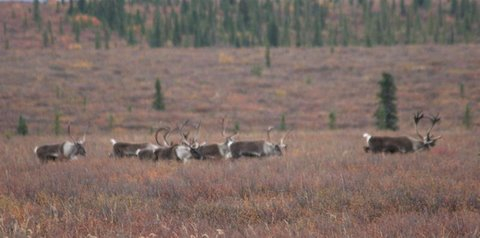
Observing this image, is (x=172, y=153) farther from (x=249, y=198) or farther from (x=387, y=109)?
(x=387, y=109)

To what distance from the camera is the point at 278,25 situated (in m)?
121

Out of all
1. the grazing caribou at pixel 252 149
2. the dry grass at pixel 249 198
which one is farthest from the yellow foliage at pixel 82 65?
the dry grass at pixel 249 198

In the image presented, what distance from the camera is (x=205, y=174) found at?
10.6 metres

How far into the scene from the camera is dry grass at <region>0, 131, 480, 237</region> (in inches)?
246

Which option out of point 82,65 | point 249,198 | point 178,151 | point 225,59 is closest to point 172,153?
point 178,151

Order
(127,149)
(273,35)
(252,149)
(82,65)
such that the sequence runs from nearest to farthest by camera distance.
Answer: (252,149) < (127,149) < (82,65) < (273,35)

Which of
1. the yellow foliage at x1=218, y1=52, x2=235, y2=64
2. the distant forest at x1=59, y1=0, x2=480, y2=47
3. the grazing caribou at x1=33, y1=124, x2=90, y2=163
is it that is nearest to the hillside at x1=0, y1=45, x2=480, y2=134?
the yellow foliage at x1=218, y1=52, x2=235, y2=64

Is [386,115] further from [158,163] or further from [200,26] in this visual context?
[200,26]

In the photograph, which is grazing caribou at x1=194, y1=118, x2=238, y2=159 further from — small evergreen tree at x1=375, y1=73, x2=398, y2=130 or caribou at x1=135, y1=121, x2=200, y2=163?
small evergreen tree at x1=375, y1=73, x2=398, y2=130

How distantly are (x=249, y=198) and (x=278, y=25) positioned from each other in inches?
4541

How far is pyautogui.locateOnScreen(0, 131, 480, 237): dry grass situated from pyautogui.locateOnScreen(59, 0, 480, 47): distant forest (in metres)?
79.7

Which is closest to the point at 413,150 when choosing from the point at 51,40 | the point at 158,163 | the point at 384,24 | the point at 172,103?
the point at 158,163

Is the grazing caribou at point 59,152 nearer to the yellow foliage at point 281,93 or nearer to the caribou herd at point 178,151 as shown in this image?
the caribou herd at point 178,151

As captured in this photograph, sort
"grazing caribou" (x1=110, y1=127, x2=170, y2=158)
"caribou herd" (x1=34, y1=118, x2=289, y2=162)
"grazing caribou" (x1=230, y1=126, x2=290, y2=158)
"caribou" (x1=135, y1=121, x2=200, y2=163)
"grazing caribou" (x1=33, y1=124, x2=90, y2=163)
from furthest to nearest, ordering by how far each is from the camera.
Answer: "grazing caribou" (x1=110, y1=127, x2=170, y2=158) → "grazing caribou" (x1=230, y1=126, x2=290, y2=158) → "grazing caribou" (x1=33, y1=124, x2=90, y2=163) → "caribou herd" (x1=34, y1=118, x2=289, y2=162) → "caribou" (x1=135, y1=121, x2=200, y2=163)
